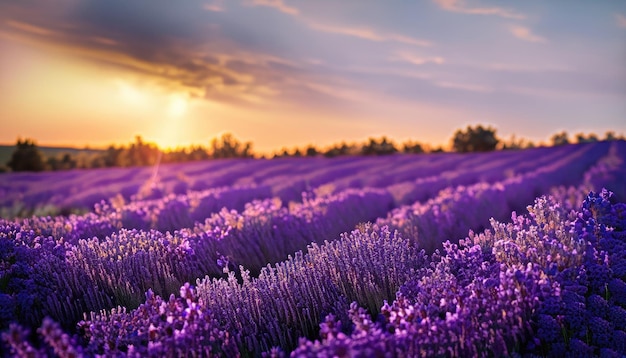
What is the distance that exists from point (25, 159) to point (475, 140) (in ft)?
89.2

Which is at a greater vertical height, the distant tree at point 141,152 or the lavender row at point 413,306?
the distant tree at point 141,152

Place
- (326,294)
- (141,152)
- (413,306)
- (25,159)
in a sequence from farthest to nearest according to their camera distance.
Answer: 1. (141,152)
2. (25,159)
3. (326,294)
4. (413,306)

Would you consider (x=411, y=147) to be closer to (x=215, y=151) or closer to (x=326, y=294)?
(x=215, y=151)

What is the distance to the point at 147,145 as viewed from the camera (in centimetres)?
3775

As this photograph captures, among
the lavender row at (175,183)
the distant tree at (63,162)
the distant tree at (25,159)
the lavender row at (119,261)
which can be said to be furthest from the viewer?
the distant tree at (63,162)

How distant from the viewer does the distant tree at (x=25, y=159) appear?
92.5 ft

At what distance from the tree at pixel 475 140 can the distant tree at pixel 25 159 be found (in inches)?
1008

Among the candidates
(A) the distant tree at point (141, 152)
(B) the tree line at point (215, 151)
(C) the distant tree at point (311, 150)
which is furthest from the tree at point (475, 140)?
(A) the distant tree at point (141, 152)

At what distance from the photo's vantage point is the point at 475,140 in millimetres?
37250

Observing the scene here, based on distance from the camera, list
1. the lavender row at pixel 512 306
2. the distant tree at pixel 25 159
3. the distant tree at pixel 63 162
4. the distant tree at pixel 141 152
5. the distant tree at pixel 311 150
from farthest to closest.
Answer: the distant tree at pixel 141 152 < the distant tree at pixel 311 150 < the distant tree at pixel 63 162 < the distant tree at pixel 25 159 < the lavender row at pixel 512 306

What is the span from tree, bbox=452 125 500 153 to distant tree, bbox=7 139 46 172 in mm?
25605

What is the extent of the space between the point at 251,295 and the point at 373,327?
87 cm

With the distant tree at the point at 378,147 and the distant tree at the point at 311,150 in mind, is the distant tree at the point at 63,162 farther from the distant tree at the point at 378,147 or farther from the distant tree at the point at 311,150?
the distant tree at the point at 378,147

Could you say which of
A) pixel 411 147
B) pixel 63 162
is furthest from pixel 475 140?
pixel 63 162
